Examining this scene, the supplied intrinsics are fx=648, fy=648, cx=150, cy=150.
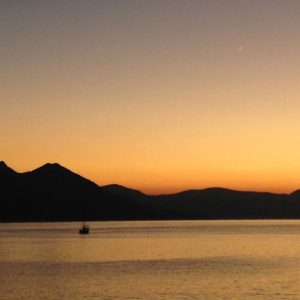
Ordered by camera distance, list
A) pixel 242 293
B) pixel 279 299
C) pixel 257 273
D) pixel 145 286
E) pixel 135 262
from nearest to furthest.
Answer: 1. pixel 279 299
2. pixel 242 293
3. pixel 145 286
4. pixel 257 273
5. pixel 135 262

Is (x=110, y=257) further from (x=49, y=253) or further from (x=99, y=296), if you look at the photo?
(x=99, y=296)

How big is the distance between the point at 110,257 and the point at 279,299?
7788 centimetres

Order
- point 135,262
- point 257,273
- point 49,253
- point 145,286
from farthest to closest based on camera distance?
point 49,253 → point 135,262 → point 257,273 → point 145,286

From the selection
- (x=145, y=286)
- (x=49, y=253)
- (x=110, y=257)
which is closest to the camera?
(x=145, y=286)

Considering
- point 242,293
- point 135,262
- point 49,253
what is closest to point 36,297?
point 242,293

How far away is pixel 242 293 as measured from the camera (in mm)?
78250

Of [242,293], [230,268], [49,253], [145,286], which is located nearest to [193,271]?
[230,268]

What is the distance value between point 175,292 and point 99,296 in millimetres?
9441

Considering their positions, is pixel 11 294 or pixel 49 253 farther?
pixel 49 253

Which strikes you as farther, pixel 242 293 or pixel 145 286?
pixel 145 286

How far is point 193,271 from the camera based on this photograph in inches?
4200

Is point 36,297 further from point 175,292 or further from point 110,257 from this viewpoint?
point 110,257

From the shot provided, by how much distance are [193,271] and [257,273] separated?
35.3 feet

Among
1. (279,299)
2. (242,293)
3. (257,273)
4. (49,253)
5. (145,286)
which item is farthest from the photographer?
(49,253)
